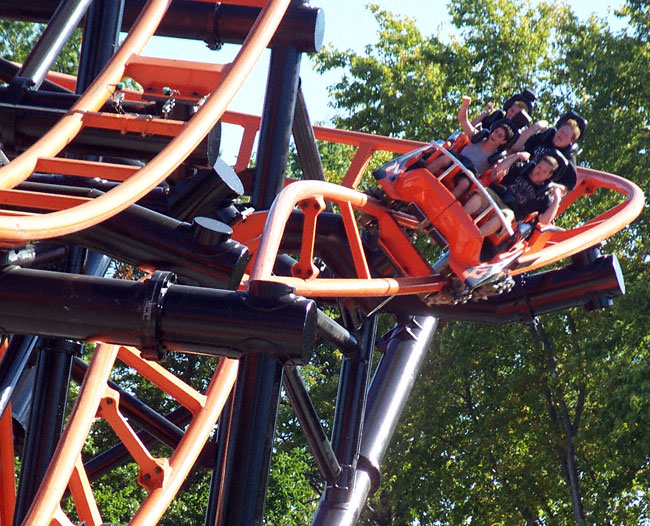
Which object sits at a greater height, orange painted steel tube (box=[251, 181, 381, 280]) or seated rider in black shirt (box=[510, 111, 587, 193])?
seated rider in black shirt (box=[510, 111, 587, 193])

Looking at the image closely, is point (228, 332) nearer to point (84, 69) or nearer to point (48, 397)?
point (48, 397)

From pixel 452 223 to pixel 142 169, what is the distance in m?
2.81

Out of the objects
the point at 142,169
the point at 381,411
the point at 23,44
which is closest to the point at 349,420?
the point at 381,411

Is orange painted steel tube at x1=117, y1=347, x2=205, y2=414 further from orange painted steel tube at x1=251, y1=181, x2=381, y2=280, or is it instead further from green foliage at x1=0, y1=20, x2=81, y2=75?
green foliage at x1=0, y1=20, x2=81, y2=75

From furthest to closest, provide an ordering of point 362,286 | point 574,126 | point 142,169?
point 574,126, point 362,286, point 142,169

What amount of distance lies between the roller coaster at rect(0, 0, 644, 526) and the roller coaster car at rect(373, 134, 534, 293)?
0.05 ft

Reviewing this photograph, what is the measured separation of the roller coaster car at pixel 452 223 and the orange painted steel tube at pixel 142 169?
1599 millimetres

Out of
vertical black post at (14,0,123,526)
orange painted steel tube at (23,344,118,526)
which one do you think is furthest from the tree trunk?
vertical black post at (14,0,123,526)

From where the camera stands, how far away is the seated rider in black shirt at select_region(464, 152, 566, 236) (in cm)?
654

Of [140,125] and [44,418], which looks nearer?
[140,125]

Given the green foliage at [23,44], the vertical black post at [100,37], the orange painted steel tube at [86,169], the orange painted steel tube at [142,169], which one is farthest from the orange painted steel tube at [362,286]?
the green foliage at [23,44]

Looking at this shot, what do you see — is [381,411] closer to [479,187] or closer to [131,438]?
[479,187]

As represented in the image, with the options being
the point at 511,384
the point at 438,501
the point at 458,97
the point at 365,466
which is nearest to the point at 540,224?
the point at 365,466

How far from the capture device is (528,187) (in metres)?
6.59
